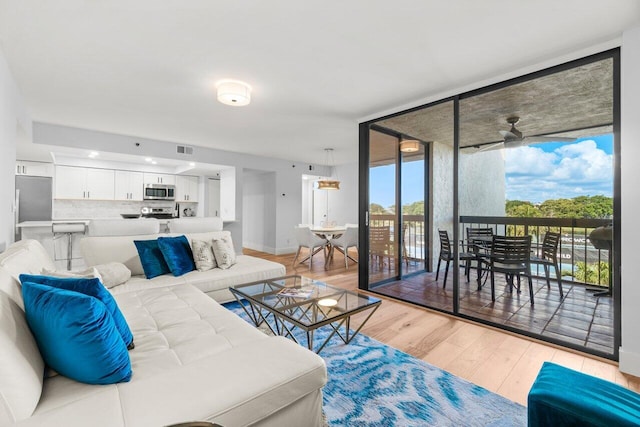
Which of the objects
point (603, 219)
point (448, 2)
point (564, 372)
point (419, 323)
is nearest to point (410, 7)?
point (448, 2)

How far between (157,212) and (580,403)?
296 inches

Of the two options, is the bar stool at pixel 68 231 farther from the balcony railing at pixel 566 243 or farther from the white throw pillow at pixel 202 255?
the balcony railing at pixel 566 243

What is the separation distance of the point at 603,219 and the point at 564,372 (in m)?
3.75

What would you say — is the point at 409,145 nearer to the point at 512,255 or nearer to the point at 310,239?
the point at 512,255

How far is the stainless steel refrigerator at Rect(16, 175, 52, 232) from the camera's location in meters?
5.26

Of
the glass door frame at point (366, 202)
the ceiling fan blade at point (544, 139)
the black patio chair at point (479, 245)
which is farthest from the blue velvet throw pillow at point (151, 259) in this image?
the ceiling fan blade at point (544, 139)

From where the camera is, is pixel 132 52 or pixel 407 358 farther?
pixel 132 52

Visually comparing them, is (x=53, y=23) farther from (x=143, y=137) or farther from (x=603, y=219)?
(x=603, y=219)

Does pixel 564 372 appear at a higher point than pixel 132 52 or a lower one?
lower

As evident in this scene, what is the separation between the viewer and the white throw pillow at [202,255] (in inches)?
126

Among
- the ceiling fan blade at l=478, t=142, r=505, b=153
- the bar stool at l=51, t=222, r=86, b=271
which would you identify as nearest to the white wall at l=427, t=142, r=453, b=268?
the ceiling fan blade at l=478, t=142, r=505, b=153

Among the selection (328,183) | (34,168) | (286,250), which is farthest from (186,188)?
(328,183)

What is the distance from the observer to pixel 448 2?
1.83 meters

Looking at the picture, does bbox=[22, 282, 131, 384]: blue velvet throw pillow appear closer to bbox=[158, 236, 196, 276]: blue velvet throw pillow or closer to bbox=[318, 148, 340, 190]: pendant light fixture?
bbox=[158, 236, 196, 276]: blue velvet throw pillow
